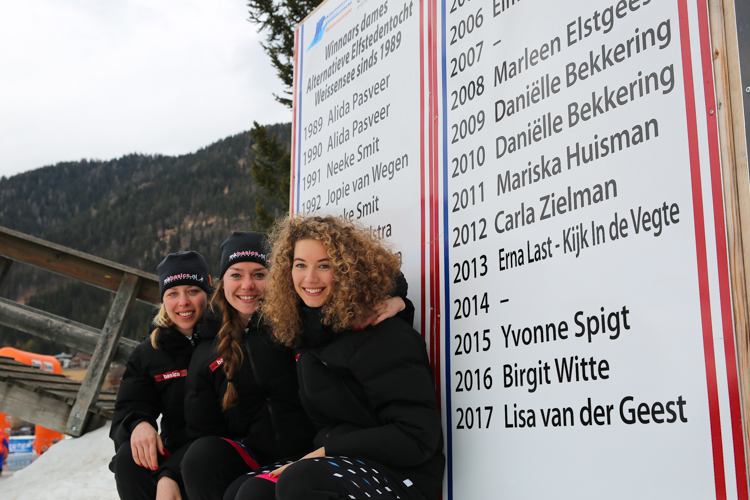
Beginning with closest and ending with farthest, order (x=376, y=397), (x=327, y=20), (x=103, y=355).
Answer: (x=376, y=397) → (x=327, y=20) → (x=103, y=355)

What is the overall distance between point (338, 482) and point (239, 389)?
0.88 meters

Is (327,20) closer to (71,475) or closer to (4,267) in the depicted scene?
(71,475)

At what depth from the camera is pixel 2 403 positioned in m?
4.42

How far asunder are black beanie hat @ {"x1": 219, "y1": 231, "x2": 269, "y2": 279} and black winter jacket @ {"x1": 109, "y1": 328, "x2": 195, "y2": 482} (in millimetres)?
425

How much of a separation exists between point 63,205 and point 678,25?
49.0 meters

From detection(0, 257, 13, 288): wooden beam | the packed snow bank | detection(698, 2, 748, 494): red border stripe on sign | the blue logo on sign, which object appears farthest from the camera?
detection(0, 257, 13, 288): wooden beam

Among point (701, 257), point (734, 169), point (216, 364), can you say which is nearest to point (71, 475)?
point (216, 364)

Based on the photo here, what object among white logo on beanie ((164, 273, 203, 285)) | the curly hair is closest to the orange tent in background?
white logo on beanie ((164, 273, 203, 285))

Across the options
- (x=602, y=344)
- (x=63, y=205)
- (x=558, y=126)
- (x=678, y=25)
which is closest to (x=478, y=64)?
(x=558, y=126)

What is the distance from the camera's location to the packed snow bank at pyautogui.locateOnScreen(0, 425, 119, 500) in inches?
140

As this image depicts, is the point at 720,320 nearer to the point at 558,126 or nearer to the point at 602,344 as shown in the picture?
the point at 602,344

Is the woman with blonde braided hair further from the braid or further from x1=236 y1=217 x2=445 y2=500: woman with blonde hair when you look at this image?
x1=236 y1=217 x2=445 y2=500: woman with blonde hair

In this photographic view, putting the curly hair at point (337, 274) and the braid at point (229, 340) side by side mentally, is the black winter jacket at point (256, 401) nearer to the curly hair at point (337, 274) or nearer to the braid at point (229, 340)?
the braid at point (229, 340)

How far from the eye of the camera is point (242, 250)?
8.20ft
